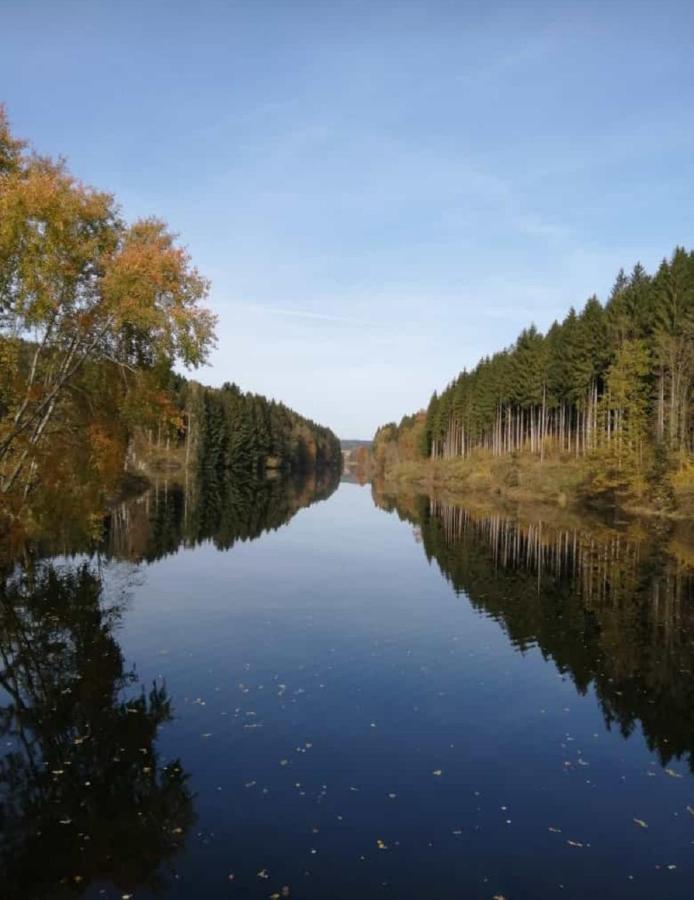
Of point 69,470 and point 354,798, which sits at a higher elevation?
point 69,470

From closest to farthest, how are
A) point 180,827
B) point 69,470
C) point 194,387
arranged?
point 180,827 < point 69,470 < point 194,387

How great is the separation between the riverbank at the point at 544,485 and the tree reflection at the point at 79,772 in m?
42.6

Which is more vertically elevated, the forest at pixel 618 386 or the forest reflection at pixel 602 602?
the forest at pixel 618 386

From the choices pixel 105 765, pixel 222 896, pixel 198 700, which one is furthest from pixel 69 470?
pixel 222 896

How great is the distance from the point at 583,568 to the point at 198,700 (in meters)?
21.6

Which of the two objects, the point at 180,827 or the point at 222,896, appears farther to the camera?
the point at 180,827

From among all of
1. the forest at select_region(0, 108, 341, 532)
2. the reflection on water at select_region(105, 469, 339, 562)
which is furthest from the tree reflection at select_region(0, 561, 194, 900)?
the reflection on water at select_region(105, 469, 339, 562)

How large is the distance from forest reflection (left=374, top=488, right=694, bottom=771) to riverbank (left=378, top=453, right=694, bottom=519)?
16.8ft

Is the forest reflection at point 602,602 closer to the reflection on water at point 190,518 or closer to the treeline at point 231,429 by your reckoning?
the reflection on water at point 190,518

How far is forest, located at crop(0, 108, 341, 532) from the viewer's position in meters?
21.7

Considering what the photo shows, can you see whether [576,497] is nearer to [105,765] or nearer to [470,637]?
[470,637]

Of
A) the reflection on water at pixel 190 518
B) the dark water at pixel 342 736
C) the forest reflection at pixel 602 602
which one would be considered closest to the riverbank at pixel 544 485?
the forest reflection at pixel 602 602

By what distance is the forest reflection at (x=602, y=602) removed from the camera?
14805 millimetres

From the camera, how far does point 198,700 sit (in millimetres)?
13969
